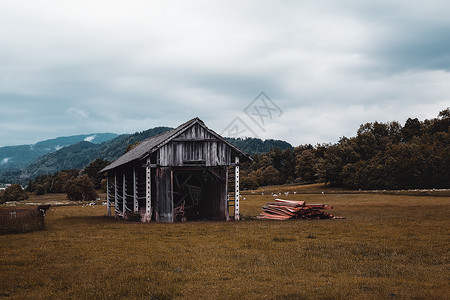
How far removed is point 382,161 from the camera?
314 ft

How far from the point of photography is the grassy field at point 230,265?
10.4 meters

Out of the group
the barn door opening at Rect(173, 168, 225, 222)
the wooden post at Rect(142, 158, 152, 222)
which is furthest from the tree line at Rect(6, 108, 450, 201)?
the wooden post at Rect(142, 158, 152, 222)

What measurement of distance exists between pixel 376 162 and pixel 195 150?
7249 cm

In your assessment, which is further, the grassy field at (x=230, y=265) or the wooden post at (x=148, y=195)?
the wooden post at (x=148, y=195)

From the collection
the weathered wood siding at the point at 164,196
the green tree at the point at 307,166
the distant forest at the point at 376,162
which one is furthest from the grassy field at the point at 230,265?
the green tree at the point at 307,166

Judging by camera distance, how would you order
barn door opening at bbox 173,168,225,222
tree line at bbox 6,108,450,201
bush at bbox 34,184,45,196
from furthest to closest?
bush at bbox 34,184,45,196, tree line at bbox 6,108,450,201, barn door opening at bbox 173,168,225,222

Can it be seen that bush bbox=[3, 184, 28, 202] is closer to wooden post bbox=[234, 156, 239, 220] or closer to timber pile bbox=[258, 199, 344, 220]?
wooden post bbox=[234, 156, 239, 220]

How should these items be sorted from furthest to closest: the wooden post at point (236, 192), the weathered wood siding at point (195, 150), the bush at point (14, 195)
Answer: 1. the bush at point (14, 195)
2. the wooden post at point (236, 192)
3. the weathered wood siding at point (195, 150)

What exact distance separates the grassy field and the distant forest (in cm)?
3758

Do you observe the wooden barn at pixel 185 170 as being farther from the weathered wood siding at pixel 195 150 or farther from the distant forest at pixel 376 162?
the distant forest at pixel 376 162

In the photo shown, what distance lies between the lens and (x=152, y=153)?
3106 cm

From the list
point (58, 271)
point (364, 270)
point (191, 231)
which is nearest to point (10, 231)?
point (191, 231)

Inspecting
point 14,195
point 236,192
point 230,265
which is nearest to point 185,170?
point 236,192

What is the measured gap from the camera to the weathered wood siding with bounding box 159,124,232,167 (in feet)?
103
